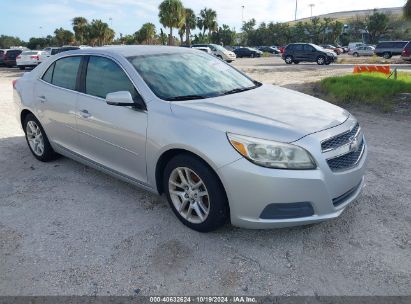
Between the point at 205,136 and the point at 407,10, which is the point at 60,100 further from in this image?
the point at 407,10

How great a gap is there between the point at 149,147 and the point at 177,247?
0.94 meters

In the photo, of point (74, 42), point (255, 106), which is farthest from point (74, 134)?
point (74, 42)

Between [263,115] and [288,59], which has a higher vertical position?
[263,115]

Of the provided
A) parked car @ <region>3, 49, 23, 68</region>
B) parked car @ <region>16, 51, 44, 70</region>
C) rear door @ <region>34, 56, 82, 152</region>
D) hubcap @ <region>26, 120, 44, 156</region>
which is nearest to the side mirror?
rear door @ <region>34, 56, 82, 152</region>

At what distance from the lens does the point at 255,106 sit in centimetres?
348

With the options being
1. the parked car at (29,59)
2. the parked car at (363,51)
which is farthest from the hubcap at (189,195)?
the parked car at (363,51)

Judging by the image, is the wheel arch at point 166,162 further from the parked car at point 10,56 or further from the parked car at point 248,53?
the parked car at point 248,53

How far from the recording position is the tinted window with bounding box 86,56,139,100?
12.5 ft

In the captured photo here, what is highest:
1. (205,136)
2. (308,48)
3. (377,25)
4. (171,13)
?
(171,13)

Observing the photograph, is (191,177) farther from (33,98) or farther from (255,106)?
(33,98)

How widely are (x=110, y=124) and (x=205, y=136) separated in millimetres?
1233

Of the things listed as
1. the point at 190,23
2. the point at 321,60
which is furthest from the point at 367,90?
the point at 190,23

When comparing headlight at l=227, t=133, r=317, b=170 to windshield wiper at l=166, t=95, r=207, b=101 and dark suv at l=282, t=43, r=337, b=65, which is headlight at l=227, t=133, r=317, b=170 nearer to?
windshield wiper at l=166, t=95, r=207, b=101

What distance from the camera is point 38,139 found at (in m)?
5.31
